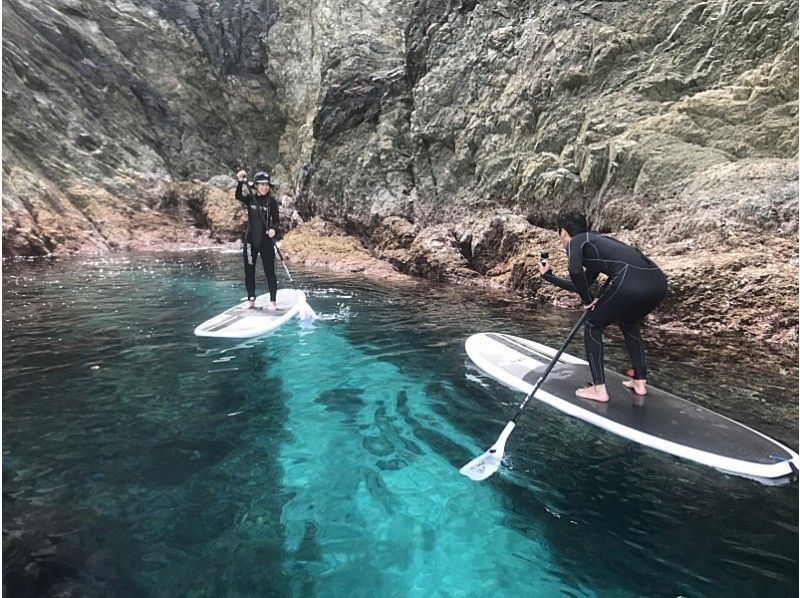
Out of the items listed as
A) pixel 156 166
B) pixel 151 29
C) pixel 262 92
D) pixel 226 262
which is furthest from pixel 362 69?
pixel 151 29

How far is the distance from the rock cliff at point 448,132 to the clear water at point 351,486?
4.48 metres

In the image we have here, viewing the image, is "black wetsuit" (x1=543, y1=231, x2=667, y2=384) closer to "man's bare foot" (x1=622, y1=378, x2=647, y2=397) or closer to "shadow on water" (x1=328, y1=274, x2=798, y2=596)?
"man's bare foot" (x1=622, y1=378, x2=647, y2=397)

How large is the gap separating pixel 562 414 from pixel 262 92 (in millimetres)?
44768

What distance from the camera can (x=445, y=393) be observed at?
21.6ft

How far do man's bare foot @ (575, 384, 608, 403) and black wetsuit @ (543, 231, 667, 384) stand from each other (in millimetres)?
89

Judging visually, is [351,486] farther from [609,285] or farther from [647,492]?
[609,285]

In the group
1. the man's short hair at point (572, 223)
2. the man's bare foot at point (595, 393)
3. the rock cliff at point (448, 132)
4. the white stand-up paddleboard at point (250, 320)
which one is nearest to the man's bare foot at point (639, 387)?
the man's bare foot at point (595, 393)

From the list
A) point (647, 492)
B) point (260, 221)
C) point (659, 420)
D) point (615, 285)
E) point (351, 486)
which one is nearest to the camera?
point (647, 492)

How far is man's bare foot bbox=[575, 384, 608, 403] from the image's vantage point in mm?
5801

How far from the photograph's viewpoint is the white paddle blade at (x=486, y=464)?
450 cm

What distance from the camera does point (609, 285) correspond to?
18.4ft

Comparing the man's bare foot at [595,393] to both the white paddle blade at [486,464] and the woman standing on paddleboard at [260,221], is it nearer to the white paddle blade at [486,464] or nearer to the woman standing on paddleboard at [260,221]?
the white paddle blade at [486,464]

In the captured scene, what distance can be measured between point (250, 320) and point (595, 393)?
6763mm

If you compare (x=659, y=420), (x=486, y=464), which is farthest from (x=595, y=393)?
(x=486, y=464)
